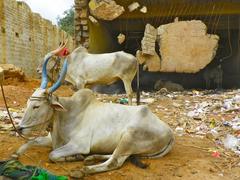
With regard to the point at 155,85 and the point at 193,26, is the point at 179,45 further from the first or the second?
the point at 155,85

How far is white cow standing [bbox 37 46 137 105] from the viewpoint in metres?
6.52

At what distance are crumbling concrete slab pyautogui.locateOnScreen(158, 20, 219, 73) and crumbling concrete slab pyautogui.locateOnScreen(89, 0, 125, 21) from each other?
49.5 inches

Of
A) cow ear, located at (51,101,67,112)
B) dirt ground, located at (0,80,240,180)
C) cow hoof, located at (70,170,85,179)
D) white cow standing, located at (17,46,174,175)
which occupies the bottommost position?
dirt ground, located at (0,80,240,180)

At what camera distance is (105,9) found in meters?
9.06

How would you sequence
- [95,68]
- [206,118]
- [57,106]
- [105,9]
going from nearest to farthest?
[57,106], [206,118], [95,68], [105,9]

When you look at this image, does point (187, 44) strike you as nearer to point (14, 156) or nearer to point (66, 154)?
point (66, 154)

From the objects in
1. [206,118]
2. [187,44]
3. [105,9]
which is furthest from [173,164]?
[187,44]

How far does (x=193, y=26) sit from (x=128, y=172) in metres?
6.85

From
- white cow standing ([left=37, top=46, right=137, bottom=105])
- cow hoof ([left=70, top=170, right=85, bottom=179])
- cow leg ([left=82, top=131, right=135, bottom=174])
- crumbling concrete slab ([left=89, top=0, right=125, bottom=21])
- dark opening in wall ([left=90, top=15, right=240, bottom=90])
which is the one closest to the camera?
cow hoof ([left=70, top=170, right=85, bottom=179])

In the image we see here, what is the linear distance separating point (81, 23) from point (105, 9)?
710mm

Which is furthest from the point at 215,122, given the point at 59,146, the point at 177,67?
the point at 177,67

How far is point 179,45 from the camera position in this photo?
957 cm

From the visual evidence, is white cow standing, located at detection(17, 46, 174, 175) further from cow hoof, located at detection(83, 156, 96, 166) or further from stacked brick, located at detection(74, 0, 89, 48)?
stacked brick, located at detection(74, 0, 89, 48)

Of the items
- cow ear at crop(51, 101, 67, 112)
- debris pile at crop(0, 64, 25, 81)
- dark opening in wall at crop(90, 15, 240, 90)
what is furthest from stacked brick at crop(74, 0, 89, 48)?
cow ear at crop(51, 101, 67, 112)
